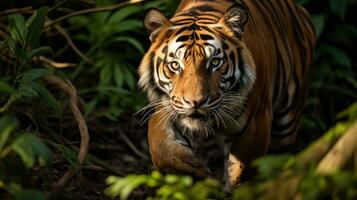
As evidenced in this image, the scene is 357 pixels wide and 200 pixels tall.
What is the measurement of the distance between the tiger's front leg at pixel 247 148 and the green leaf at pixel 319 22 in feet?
7.30

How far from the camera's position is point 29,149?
11.2 feet

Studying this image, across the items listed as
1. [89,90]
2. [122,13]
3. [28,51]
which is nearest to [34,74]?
[28,51]

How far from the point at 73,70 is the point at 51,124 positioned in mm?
1081

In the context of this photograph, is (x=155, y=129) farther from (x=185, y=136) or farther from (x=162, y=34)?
(x=162, y=34)

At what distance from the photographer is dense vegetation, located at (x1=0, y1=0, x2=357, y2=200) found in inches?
178

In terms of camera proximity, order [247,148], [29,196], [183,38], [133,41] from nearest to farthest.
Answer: [29,196] < [183,38] < [247,148] < [133,41]

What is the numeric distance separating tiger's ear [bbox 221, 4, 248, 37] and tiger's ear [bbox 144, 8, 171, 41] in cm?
33

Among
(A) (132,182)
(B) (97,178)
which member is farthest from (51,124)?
(A) (132,182)

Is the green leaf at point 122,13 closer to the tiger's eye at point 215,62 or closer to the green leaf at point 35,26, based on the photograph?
the tiger's eye at point 215,62

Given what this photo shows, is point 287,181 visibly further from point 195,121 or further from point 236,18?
point 236,18

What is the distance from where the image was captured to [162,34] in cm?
514

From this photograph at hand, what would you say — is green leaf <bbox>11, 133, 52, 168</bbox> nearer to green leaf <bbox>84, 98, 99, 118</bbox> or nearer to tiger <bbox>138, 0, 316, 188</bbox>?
tiger <bbox>138, 0, 316, 188</bbox>

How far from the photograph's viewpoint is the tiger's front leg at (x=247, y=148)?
205 inches

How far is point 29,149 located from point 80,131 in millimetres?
1489
